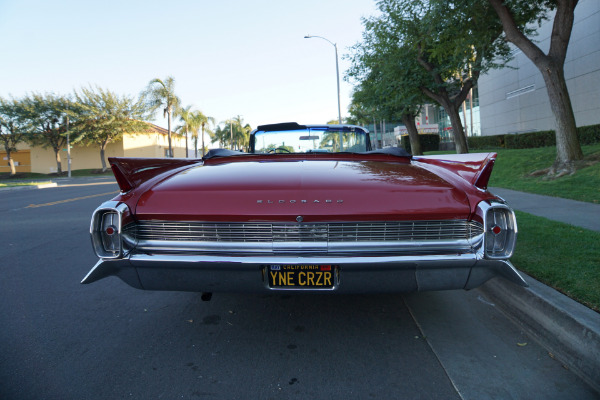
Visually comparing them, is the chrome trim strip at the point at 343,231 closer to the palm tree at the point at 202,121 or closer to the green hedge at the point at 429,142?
the green hedge at the point at 429,142

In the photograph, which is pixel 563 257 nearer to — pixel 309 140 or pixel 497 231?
pixel 497 231

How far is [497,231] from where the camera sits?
227cm

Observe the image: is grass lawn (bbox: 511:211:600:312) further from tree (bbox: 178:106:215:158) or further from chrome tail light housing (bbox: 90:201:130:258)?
tree (bbox: 178:106:215:158)

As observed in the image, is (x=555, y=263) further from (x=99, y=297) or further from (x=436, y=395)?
(x=99, y=297)

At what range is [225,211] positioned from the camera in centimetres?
229

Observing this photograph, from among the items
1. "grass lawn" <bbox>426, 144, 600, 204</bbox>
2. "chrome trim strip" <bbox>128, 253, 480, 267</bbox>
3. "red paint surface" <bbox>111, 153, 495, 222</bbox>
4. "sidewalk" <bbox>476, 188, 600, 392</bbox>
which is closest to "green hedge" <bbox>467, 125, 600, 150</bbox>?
Answer: "grass lawn" <bbox>426, 144, 600, 204</bbox>

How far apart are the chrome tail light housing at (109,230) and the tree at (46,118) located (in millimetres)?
41755

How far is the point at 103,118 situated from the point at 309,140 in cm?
3848

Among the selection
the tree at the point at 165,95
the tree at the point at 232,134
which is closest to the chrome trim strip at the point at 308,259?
the tree at the point at 165,95

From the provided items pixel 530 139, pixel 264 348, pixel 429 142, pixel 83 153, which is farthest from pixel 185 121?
pixel 264 348

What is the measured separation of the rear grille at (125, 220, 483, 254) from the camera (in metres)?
2.28

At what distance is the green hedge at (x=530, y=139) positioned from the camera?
50.3ft

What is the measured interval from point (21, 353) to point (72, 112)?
40367 millimetres

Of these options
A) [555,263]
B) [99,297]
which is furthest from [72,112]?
[555,263]
